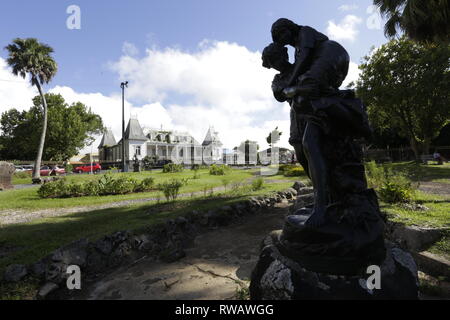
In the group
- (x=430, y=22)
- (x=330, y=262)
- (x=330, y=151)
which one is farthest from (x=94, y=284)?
(x=430, y=22)

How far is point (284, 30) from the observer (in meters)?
2.82

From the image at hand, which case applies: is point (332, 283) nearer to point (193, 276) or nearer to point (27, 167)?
point (193, 276)

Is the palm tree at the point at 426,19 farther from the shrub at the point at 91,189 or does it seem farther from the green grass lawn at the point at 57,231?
the shrub at the point at 91,189

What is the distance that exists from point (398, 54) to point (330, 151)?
2586 cm

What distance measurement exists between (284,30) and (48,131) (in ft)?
A: 144

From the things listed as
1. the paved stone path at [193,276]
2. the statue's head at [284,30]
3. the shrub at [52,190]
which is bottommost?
the paved stone path at [193,276]

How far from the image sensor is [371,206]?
2.43 metres

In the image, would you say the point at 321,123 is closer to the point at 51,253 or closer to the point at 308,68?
the point at 308,68

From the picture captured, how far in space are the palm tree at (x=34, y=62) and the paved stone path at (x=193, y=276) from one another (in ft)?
78.9

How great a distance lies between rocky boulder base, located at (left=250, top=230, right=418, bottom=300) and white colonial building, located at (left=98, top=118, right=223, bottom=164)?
48.9 metres

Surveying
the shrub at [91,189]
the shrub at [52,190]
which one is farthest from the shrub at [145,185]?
the shrub at [52,190]

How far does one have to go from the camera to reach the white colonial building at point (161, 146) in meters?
52.9

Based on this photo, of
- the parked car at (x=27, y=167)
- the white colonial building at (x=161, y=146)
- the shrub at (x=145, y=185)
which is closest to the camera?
the shrub at (x=145, y=185)

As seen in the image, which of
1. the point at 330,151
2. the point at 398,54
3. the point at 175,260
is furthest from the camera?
the point at 398,54
